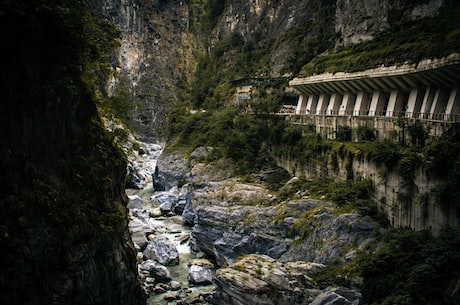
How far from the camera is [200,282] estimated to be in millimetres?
34125

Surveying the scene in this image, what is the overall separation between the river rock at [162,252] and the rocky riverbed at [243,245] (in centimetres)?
7

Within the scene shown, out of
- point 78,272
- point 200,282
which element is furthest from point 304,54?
point 78,272

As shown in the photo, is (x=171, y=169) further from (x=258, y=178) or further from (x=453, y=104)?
(x=453, y=104)

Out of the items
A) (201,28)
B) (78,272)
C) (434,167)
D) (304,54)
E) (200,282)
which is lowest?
(200,282)

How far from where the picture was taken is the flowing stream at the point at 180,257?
1249 inches

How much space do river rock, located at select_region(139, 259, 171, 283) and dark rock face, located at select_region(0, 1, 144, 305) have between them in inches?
Answer: 314

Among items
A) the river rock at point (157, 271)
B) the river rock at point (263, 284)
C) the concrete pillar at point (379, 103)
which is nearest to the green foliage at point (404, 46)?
the concrete pillar at point (379, 103)

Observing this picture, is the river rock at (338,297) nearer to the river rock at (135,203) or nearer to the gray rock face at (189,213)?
the gray rock face at (189,213)

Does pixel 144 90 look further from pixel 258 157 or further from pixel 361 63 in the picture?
pixel 361 63

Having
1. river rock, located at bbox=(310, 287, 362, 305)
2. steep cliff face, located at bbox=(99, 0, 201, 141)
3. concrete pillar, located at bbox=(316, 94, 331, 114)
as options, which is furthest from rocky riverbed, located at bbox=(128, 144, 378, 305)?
steep cliff face, located at bbox=(99, 0, 201, 141)

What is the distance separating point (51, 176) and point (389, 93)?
2551 cm

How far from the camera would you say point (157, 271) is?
115 feet

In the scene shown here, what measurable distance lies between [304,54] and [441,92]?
86.2 ft

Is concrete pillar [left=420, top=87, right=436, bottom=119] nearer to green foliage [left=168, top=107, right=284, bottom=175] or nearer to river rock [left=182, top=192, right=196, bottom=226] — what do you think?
green foliage [left=168, top=107, right=284, bottom=175]
